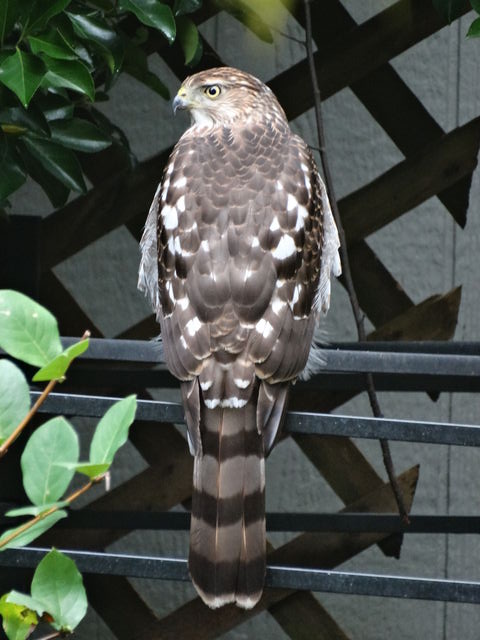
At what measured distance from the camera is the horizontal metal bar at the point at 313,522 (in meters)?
1.96

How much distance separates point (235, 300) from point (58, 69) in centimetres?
43

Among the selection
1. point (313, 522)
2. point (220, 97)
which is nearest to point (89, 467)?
point (313, 522)

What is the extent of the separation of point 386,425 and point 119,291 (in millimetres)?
2177

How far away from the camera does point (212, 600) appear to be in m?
1.52

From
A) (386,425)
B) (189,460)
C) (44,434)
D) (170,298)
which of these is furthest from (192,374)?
(189,460)

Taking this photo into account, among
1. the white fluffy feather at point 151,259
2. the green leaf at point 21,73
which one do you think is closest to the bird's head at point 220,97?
the white fluffy feather at point 151,259

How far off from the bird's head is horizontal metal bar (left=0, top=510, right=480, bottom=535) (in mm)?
803

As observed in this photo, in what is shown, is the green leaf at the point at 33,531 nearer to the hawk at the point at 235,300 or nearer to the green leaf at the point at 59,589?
the green leaf at the point at 59,589

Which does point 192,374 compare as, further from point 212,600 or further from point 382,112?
point 382,112

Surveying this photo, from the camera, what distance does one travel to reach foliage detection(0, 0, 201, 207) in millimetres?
1611

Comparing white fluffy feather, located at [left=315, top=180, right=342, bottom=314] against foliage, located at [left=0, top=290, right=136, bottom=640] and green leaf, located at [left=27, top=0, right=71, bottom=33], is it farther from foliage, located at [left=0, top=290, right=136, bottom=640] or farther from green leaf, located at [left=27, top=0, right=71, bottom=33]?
foliage, located at [left=0, top=290, right=136, bottom=640]

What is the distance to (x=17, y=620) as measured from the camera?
0.76 m

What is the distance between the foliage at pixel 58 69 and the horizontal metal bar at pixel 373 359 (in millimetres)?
390

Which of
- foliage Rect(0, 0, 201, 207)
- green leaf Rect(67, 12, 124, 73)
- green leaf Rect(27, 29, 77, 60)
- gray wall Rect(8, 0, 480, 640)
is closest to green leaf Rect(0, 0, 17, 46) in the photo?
foliage Rect(0, 0, 201, 207)
